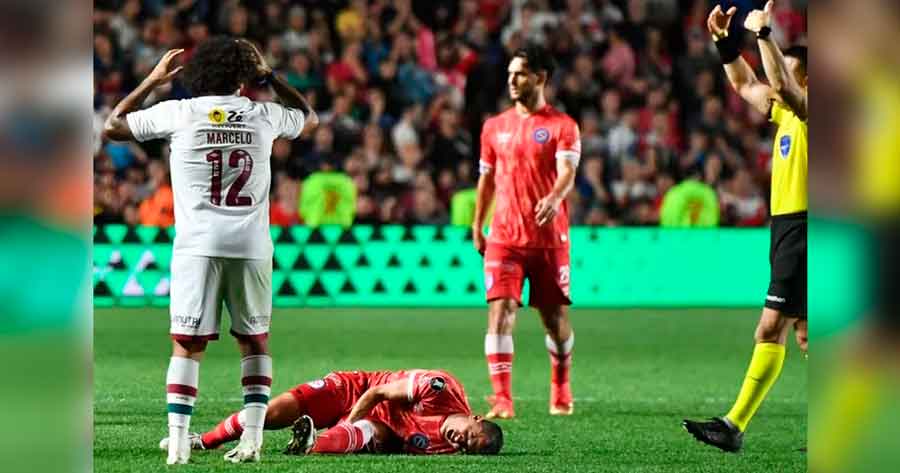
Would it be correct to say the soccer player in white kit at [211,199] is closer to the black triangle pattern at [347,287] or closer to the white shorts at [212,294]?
the white shorts at [212,294]

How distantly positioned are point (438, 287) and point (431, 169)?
2468 mm

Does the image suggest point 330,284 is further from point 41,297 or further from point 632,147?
point 41,297

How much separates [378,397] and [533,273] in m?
2.44

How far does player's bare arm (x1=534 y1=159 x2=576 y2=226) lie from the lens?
28.0 feet

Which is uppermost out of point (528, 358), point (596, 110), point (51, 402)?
point (596, 110)

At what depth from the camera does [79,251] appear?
4.33 feet

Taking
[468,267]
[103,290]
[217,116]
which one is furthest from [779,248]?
[103,290]

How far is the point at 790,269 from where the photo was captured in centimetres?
680

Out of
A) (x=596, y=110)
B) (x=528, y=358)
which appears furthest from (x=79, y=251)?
(x=596, y=110)

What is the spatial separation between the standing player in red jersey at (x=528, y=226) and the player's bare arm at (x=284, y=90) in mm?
2585

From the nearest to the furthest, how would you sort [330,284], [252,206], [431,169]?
[252,206] < [330,284] < [431,169]

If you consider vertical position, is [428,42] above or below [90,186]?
above

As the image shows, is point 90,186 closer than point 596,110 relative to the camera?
Yes

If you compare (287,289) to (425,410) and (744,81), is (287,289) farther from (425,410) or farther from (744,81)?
→ (744,81)
